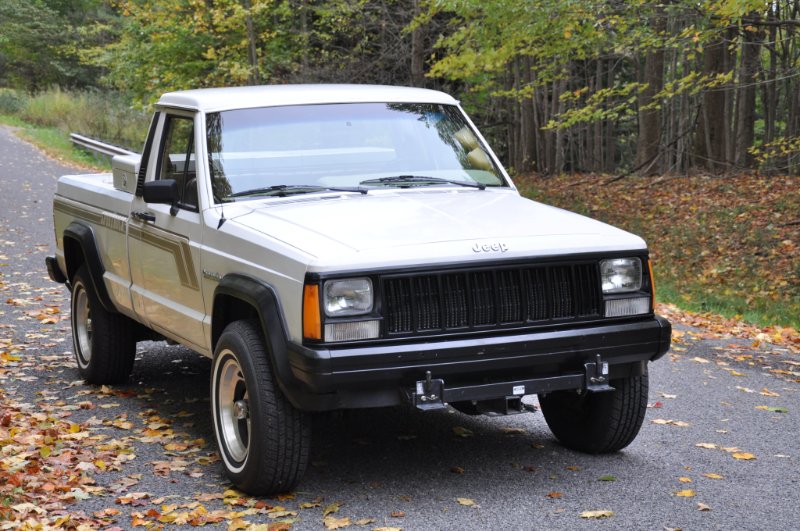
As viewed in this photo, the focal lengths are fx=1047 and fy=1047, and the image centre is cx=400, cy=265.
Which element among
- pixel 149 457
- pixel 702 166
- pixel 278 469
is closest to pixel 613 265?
pixel 278 469

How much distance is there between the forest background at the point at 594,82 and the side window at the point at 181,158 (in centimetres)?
739

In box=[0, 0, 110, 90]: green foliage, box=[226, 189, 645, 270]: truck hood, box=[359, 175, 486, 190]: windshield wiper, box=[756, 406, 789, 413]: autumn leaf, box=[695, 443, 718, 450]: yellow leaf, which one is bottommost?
box=[756, 406, 789, 413]: autumn leaf

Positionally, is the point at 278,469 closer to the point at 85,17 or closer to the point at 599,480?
the point at 599,480

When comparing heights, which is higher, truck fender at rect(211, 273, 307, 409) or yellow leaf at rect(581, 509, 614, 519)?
truck fender at rect(211, 273, 307, 409)

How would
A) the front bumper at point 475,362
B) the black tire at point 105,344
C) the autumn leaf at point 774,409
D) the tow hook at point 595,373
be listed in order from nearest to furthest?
the front bumper at point 475,362
the tow hook at point 595,373
the autumn leaf at point 774,409
the black tire at point 105,344

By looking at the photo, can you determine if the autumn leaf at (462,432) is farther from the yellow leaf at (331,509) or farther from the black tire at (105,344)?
the black tire at (105,344)

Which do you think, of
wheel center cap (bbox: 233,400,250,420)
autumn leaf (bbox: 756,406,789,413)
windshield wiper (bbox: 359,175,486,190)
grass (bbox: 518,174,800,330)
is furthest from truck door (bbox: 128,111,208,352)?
grass (bbox: 518,174,800,330)

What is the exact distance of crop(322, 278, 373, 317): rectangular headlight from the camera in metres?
4.65

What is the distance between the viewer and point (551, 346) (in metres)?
4.96

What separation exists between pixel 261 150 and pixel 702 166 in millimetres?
20727

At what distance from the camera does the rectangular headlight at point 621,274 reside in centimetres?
516

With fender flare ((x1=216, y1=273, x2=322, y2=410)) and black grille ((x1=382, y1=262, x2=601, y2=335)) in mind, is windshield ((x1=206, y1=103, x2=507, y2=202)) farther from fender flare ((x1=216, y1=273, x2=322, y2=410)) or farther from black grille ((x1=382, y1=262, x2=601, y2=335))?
black grille ((x1=382, y1=262, x2=601, y2=335))

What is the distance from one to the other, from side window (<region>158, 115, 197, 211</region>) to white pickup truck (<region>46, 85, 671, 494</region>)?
0.02m

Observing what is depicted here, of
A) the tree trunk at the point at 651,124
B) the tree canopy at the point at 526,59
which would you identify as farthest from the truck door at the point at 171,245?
the tree trunk at the point at 651,124
